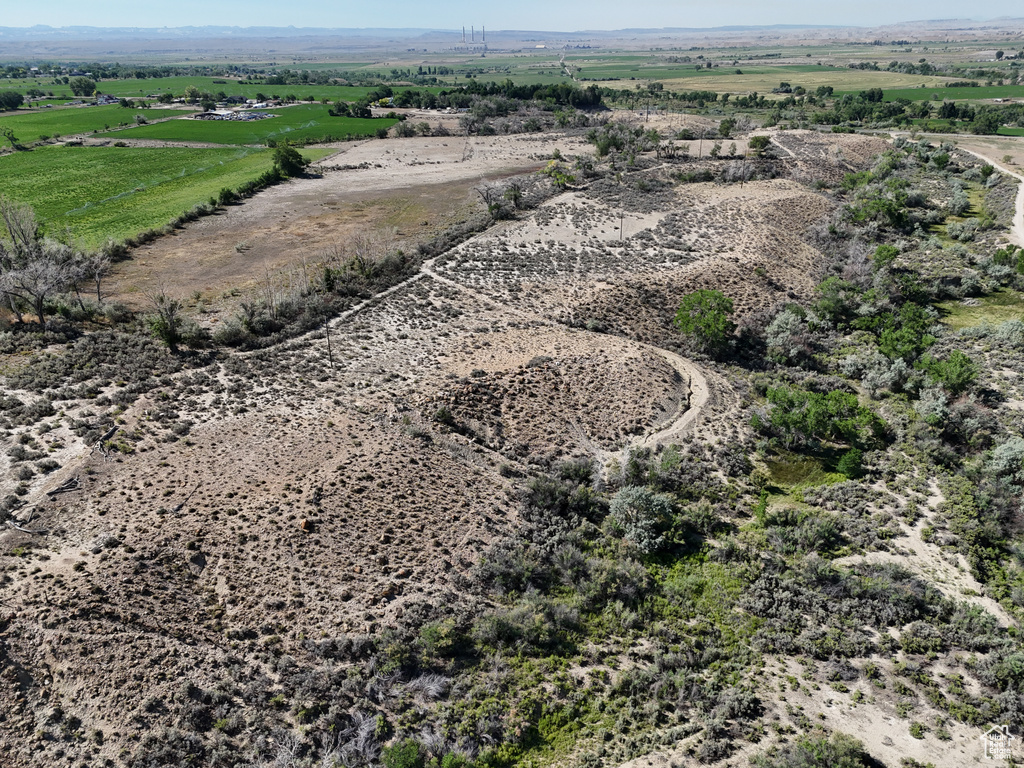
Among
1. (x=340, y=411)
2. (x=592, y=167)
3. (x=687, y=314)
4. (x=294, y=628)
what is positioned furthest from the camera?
(x=592, y=167)

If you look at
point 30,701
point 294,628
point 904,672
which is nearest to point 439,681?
point 294,628

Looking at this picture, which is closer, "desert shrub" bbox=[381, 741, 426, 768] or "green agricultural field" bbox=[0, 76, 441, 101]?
"desert shrub" bbox=[381, 741, 426, 768]

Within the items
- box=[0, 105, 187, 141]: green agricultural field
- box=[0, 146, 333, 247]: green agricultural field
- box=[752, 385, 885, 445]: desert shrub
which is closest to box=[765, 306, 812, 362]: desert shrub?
box=[752, 385, 885, 445]: desert shrub

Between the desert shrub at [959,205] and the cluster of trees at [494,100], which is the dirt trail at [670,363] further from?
the cluster of trees at [494,100]

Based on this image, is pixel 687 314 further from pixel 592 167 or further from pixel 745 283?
pixel 592 167

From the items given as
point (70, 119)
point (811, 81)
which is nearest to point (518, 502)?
point (70, 119)

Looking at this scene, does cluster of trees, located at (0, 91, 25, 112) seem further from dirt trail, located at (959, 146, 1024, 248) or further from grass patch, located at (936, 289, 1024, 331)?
dirt trail, located at (959, 146, 1024, 248)

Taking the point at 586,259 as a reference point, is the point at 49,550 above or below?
below
